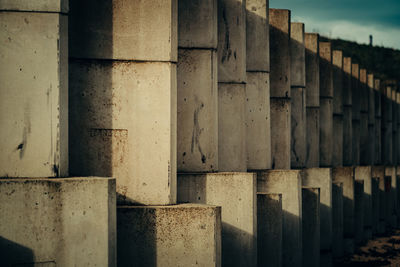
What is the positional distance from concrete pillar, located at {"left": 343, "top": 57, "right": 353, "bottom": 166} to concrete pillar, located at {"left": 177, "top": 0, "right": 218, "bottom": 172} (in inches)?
463

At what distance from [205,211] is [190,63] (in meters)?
2.66

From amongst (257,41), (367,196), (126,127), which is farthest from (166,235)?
(367,196)

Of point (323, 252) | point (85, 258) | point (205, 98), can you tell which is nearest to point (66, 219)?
point (85, 258)

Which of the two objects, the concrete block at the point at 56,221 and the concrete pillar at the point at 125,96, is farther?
the concrete pillar at the point at 125,96

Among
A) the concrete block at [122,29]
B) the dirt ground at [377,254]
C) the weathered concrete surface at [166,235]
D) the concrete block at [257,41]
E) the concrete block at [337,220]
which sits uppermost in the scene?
the concrete block at [257,41]

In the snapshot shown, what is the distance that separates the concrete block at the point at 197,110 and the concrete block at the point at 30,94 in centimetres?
262

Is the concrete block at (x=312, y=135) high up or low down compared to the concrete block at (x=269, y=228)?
up

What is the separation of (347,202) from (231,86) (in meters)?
8.41

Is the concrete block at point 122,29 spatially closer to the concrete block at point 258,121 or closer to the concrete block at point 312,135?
the concrete block at point 258,121

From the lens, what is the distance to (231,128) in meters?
10.1

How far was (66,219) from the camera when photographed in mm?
5965

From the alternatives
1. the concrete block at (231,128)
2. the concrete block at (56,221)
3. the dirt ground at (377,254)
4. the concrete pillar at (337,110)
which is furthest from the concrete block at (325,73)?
the concrete block at (56,221)

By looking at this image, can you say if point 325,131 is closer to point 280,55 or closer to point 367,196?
point 367,196

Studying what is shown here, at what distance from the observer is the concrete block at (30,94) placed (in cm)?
619
